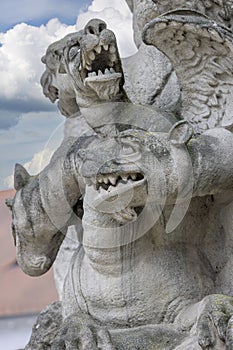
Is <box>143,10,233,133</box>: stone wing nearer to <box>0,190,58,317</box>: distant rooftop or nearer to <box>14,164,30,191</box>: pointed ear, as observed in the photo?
<box>14,164,30,191</box>: pointed ear

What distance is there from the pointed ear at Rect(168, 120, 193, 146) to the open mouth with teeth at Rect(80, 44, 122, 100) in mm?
229

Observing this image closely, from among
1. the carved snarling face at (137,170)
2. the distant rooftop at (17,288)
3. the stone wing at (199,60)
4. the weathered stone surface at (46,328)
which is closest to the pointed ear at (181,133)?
the carved snarling face at (137,170)

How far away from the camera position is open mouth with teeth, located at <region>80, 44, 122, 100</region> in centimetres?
159

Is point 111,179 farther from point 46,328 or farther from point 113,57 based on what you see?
point 46,328

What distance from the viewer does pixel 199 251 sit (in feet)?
5.84

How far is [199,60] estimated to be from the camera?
1.68 metres

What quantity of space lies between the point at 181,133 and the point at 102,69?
277 mm

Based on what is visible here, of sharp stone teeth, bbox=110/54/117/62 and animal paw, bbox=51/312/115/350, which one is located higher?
sharp stone teeth, bbox=110/54/117/62

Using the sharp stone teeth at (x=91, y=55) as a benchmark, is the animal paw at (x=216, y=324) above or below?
below

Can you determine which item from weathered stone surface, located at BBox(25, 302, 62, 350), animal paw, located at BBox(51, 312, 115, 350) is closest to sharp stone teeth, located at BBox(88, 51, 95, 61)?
animal paw, located at BBox(51, 312, 115, 350)

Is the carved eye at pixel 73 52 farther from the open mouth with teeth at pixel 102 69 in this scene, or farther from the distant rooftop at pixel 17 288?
the distant rooftop at pixel 17 288

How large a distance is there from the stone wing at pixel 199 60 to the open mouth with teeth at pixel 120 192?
0.32 meters

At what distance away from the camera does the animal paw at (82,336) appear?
1486 millimetres

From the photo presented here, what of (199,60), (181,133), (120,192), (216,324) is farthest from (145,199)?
(199,60)
